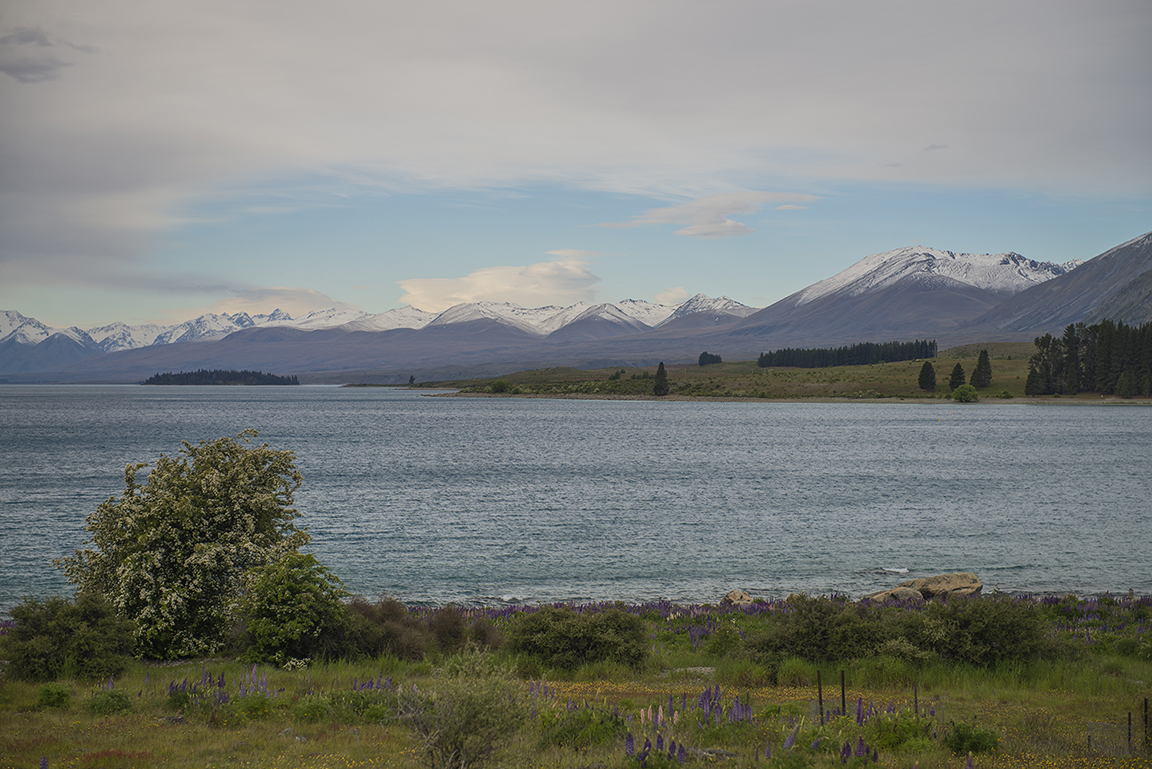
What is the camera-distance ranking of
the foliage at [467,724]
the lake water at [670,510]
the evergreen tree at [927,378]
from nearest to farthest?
the foliage at [467,724] < the lake water at [670,510] < the evergreen tree at [927,378]

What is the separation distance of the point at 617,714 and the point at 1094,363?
20151 centimetres

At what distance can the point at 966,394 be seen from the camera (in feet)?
583

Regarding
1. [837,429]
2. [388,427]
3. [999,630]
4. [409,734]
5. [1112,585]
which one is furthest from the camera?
[388,427]

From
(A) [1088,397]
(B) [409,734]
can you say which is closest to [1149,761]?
(B) [409,734]

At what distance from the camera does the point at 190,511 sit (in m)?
17.9

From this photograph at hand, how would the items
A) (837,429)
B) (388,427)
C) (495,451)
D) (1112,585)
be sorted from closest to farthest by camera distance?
(1112,585) → (495,451) → (837,429) → (388,427)

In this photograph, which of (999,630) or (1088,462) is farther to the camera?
(1088,462)

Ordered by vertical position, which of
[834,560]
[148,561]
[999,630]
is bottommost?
[834,560]

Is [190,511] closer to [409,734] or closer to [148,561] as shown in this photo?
[148,561]

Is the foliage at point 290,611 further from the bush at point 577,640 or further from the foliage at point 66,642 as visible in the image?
the bush at point 577,640

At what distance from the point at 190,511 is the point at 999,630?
58.7ft

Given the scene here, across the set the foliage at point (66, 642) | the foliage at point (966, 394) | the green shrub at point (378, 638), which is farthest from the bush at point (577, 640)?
the foliage at point (966, 394)

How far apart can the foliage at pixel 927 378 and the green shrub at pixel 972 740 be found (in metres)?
195

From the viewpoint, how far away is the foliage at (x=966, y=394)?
177625 mm
